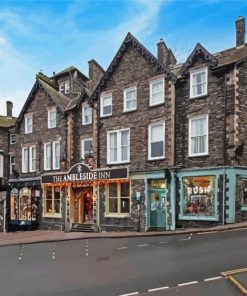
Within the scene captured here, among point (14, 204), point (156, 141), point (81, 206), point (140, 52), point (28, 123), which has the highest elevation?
point (140, 52)

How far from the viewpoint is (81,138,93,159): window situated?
3067 cm

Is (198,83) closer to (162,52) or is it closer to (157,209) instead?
(162,52)

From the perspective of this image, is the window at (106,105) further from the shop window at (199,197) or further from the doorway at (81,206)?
the shop window at (199,197)

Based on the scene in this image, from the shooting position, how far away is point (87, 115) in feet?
102

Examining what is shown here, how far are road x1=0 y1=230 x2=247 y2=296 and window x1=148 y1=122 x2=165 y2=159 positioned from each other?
22.5ft

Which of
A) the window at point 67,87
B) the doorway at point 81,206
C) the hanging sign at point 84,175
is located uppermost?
the window at point 67,87

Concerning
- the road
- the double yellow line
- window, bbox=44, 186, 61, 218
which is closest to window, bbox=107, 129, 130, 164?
window, bbox=44, 186, 61, 218

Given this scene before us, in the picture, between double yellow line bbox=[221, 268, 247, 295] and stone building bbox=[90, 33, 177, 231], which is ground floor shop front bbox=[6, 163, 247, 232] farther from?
double yellow line bbox=[221, 268, 247, 295]

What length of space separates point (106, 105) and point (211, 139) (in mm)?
8782

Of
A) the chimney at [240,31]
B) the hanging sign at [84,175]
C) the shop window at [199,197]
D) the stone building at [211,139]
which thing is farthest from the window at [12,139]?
the chimney at [240,31]

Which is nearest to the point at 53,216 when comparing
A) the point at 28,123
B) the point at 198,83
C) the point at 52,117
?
the point at 52,117

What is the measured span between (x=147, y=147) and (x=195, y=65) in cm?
568

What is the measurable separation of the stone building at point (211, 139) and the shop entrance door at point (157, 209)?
1.16m

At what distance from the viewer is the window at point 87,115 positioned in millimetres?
30859
